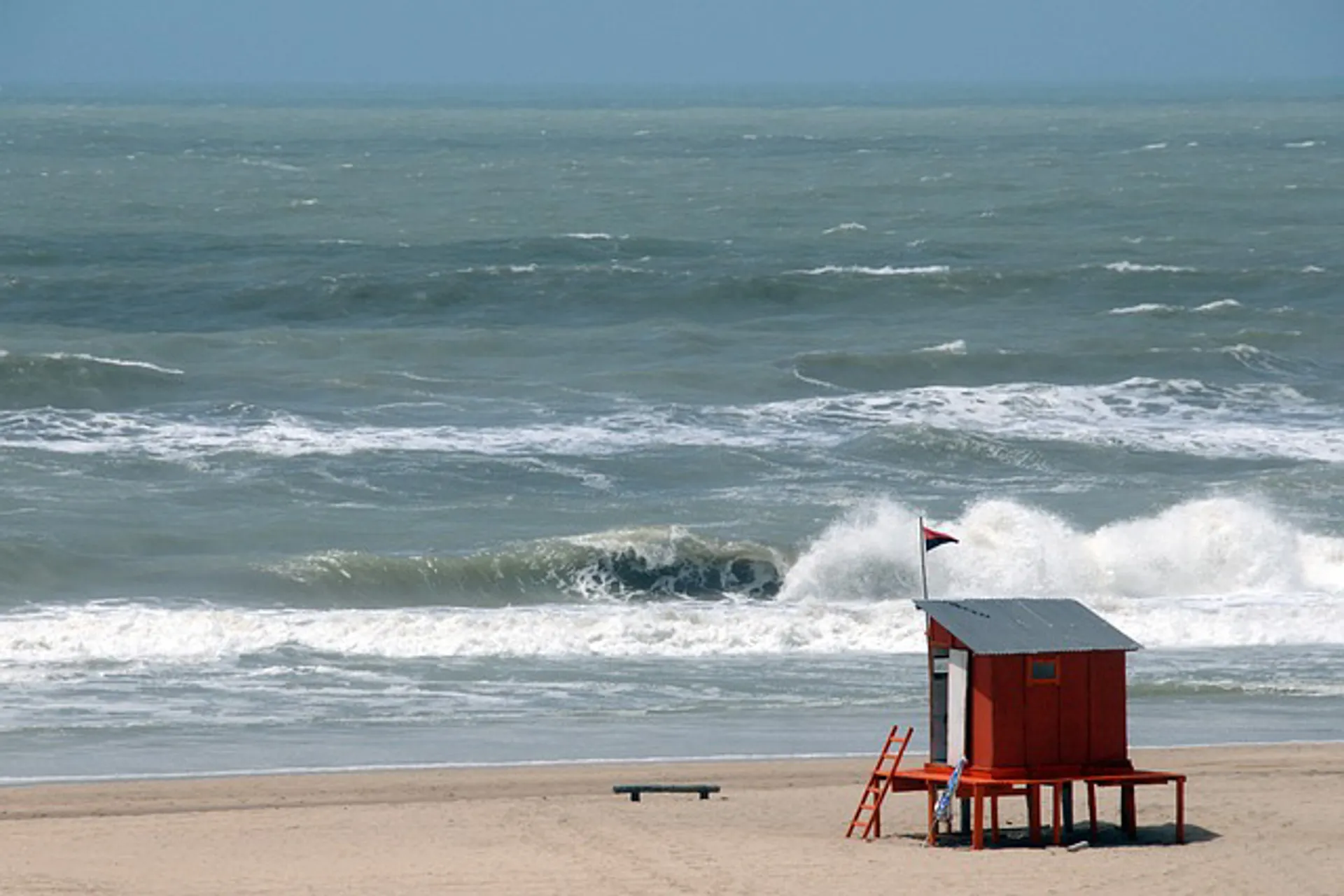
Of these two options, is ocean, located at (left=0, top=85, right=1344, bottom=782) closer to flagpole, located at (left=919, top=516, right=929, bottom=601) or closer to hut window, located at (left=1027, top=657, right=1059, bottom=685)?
flagpole, located at (left=919, top=516, right=929, bottom=601)

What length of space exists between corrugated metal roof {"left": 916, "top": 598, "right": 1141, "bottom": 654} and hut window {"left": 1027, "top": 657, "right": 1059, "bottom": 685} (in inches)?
3.2

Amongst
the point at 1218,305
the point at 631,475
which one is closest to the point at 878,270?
the point at 1218,305

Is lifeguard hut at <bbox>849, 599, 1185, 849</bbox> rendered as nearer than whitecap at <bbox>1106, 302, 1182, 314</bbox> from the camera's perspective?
Yes

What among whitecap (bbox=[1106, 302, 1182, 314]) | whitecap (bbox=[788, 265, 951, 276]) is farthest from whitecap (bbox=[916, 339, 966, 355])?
whitecap (bbox=[788, 265, 951, 276])

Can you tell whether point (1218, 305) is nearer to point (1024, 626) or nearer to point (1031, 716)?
point (1024, 626)

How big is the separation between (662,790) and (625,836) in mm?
1584

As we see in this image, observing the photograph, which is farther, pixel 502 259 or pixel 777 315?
pixel 502 259

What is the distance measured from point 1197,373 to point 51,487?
2014 cm

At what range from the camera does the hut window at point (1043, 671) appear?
16797mm

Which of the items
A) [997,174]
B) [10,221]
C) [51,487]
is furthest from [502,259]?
[997,174]

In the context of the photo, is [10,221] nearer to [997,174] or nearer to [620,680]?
[997,174]

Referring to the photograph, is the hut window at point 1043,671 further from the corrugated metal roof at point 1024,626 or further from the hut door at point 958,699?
the hut door at point 958,699

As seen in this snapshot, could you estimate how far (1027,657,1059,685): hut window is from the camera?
1680 centimetres

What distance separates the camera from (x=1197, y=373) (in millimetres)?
43719
